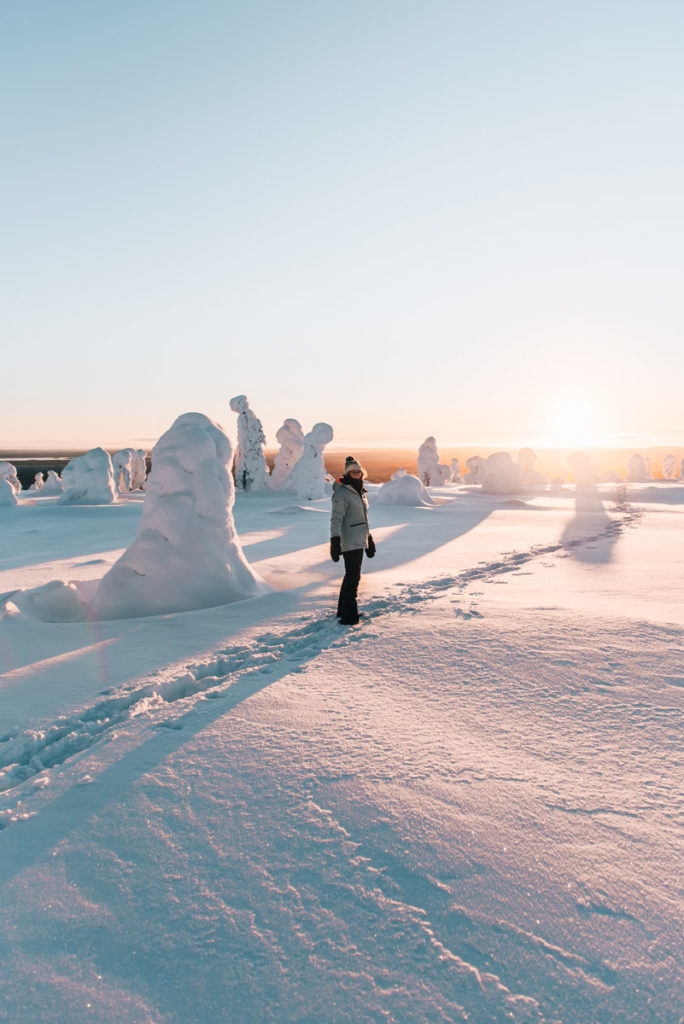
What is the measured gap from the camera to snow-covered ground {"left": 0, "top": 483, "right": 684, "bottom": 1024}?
1807mm

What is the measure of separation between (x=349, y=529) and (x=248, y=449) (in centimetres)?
2834

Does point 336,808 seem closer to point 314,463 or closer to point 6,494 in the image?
point 314,463

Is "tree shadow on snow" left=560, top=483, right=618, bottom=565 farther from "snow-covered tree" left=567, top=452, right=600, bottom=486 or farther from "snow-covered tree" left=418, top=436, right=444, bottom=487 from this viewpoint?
"snow-covered tree" left=418, top=436, right=444, bottom=487

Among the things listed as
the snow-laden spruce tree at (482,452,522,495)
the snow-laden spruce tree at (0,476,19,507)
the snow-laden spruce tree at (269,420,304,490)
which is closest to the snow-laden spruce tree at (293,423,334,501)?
the snow-laden spruce tree at (269,420,304,490)

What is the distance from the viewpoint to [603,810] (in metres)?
2.64

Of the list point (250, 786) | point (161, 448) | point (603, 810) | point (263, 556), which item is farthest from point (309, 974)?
point (263, 556)

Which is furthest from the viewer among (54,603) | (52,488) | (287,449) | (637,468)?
(637,468)

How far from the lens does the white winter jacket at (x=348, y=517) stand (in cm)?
630

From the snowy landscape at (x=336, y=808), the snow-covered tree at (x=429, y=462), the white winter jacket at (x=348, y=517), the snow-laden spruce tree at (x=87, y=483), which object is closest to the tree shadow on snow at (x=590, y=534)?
the snowy landscape at (x=336, y=808)

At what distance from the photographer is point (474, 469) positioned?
57.3m

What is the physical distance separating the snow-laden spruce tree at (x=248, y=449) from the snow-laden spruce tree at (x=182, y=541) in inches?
1045

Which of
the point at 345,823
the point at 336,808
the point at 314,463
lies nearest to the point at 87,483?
the point at 314,463

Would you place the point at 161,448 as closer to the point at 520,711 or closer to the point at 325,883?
the point at 520,711

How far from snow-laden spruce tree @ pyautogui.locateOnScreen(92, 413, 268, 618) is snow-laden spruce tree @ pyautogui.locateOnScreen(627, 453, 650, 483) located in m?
56.3
